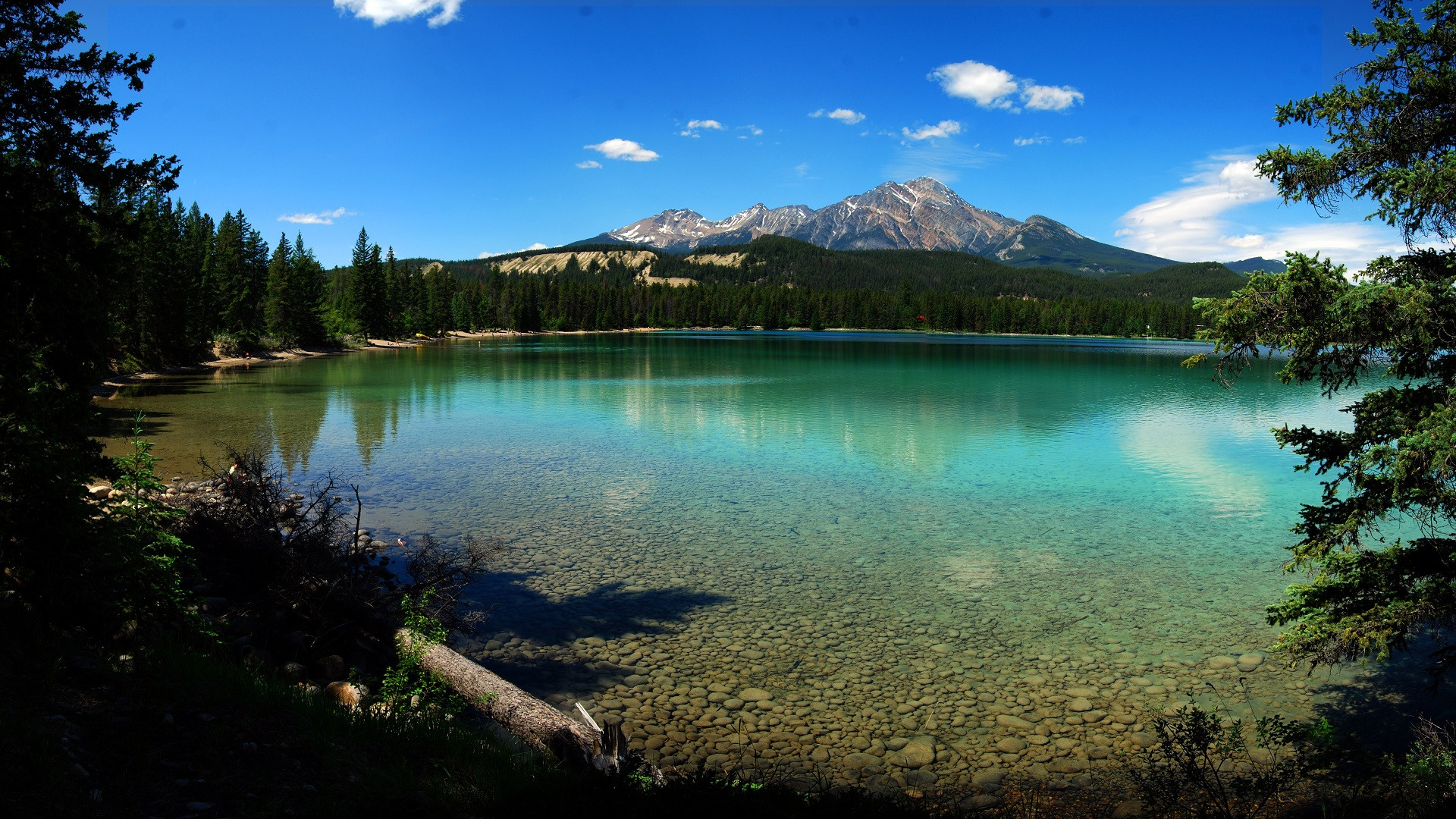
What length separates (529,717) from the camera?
752 cm

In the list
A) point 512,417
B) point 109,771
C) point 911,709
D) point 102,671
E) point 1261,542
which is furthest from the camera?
point 512,417

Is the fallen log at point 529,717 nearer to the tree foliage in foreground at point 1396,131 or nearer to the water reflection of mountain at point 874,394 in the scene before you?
the tree foliage in foreground at point 1396,131

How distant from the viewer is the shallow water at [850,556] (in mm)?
8891

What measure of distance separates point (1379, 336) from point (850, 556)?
9.22m

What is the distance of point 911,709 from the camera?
8.88m

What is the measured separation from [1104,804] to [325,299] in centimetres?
12066

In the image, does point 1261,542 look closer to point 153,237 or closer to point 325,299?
point 153,237

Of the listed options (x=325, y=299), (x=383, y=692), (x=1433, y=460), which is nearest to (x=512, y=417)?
(x=383, y=692)

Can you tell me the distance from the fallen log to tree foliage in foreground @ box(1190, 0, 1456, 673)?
7.04 meters

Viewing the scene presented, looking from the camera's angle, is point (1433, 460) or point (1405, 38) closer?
point (1433, 460)

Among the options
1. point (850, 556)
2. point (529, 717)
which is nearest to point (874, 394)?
point (850, 556)

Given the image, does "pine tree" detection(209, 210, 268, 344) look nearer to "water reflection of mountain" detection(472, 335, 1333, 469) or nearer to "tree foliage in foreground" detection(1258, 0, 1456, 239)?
"water reflection of mountain" detection(472, 335, 1333, 469)

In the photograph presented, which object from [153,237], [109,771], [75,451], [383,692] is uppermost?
[153,237]

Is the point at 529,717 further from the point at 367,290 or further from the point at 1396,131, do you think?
the point at 367,290
